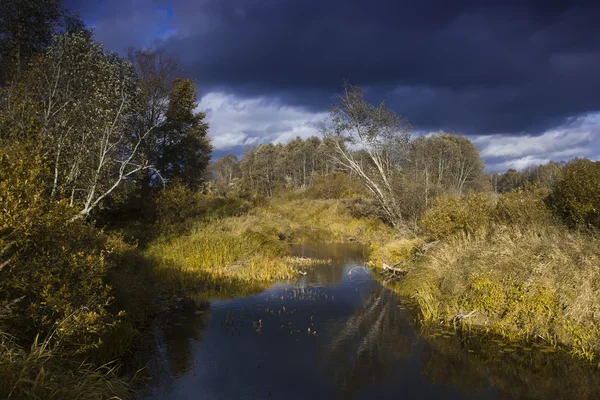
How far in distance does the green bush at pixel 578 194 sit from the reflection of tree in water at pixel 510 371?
5411 millimetres

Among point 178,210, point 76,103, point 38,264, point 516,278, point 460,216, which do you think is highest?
point 76,103

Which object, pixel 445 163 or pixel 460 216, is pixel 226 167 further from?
pixel 460 216

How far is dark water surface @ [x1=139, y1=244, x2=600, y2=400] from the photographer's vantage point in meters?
9.05

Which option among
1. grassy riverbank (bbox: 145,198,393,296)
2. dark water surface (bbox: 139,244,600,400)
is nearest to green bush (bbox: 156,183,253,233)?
grassy riverbank (bbox: 145,198,393,296)

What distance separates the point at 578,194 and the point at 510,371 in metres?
7.33

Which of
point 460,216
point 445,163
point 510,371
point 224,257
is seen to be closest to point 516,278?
point 510,371

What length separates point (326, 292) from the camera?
17.4 m

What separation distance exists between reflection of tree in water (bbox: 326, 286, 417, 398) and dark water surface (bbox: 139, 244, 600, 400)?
0.02m

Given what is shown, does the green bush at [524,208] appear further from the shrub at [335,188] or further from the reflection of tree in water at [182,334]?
the shrub at [335,188]

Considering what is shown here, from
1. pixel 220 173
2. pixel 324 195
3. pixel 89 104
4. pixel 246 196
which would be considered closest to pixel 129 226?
pixel 89 104

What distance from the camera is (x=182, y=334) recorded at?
40.6ft

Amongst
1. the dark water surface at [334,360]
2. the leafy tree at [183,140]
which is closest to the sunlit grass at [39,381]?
the dark water surface at [334,360]

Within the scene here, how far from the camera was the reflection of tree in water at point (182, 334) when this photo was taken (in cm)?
1041

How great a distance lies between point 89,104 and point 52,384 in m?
10.5
